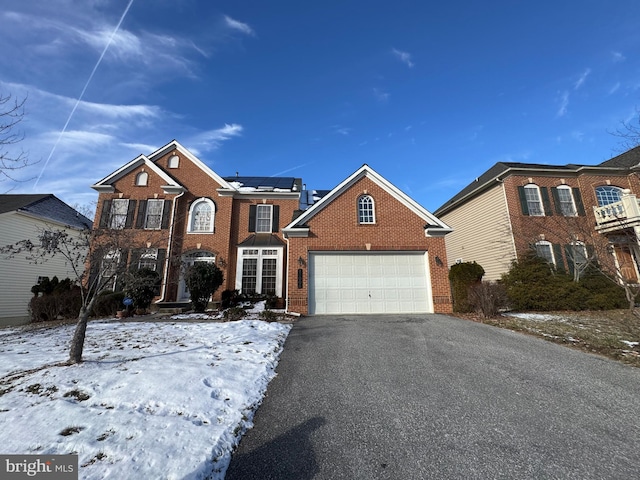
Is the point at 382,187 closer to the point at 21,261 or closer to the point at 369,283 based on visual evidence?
the point at 369,283

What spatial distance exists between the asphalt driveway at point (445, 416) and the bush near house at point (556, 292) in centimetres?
646

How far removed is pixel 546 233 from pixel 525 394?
15.3 meters

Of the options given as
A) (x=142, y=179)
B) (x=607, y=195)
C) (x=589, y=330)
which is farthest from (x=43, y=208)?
(x=607, y=195)

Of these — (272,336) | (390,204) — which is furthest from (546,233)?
(272,336)

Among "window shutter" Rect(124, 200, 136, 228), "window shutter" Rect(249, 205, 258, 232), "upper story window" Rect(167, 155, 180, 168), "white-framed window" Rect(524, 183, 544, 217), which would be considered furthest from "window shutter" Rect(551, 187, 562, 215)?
"window shutter" Rect(124, 200, 136, 228)

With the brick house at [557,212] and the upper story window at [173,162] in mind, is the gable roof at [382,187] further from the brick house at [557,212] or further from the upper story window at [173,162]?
the upper story window at [173,162]

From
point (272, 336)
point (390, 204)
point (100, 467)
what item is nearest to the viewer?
point (100, 467)

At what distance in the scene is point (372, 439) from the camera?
114 inches

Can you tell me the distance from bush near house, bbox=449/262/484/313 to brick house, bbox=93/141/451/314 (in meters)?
0.39

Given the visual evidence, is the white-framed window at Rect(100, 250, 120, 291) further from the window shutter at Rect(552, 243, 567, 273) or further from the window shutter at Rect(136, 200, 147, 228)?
the window shutter at Rect(552, 243, 567, 273)

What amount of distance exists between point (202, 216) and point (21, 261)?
973cm

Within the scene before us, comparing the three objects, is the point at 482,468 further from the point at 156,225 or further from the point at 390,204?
the point at 156,225

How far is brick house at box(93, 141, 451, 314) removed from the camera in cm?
1138

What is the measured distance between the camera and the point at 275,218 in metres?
17.2
